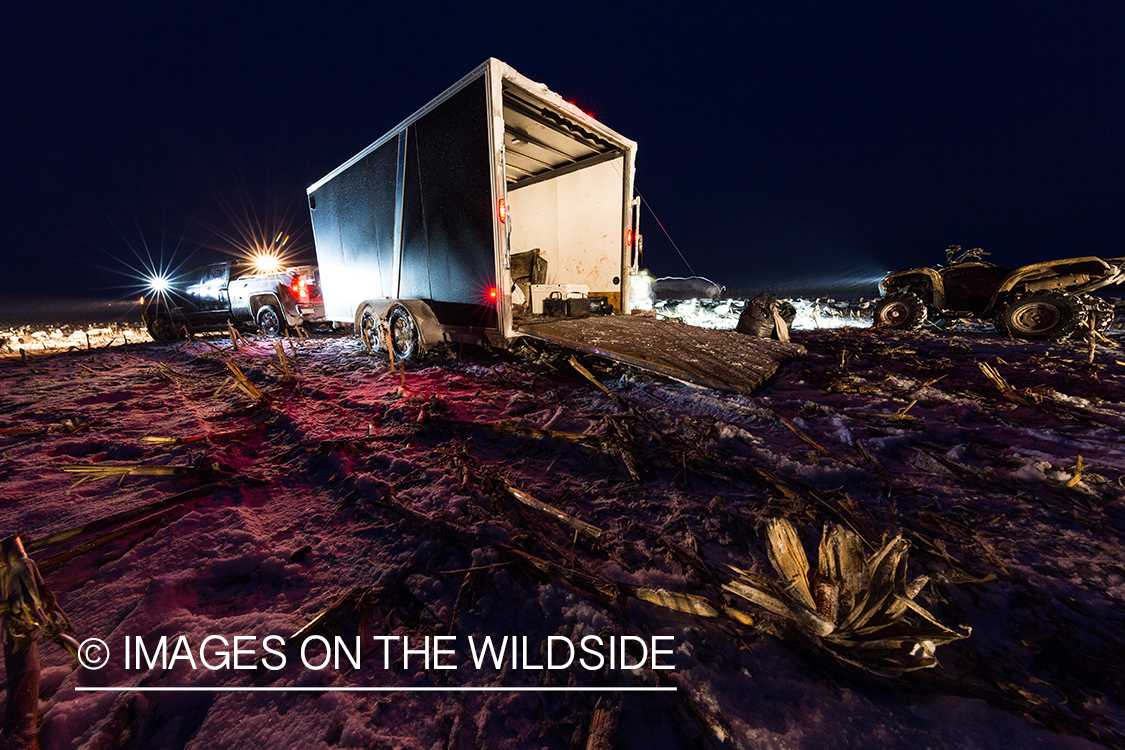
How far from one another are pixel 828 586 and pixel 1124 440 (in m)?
3.02

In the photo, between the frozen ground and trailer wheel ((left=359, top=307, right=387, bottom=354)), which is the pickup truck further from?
the frozen ground

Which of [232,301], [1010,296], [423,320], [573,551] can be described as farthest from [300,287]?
[1010,296]

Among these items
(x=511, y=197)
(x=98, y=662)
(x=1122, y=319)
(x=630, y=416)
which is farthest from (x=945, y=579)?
(x=1122, y=319)

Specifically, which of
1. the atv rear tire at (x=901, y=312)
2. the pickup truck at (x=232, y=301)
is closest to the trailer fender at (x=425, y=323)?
the pickup truck at (x=232, y=301)

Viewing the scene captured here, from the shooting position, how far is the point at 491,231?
416cm

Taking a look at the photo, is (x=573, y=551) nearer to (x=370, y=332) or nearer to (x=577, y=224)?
(x=370, y=332)

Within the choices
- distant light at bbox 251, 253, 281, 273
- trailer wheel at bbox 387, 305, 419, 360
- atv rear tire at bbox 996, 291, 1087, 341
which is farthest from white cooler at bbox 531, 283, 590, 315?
atv rear tire at bbox 996, 291, 1087, 341

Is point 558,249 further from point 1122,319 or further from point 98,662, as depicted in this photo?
point 1122,319

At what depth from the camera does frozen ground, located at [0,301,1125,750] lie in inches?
36.7

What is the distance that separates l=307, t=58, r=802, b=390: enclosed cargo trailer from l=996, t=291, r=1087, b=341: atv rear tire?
6119mm

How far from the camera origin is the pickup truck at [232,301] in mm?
7871

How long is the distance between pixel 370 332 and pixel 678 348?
4.95 m

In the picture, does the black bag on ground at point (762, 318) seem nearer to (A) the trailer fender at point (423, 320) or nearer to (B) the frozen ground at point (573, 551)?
(B) the frozen ground at point (573, 551)

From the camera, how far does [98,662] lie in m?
1.06
